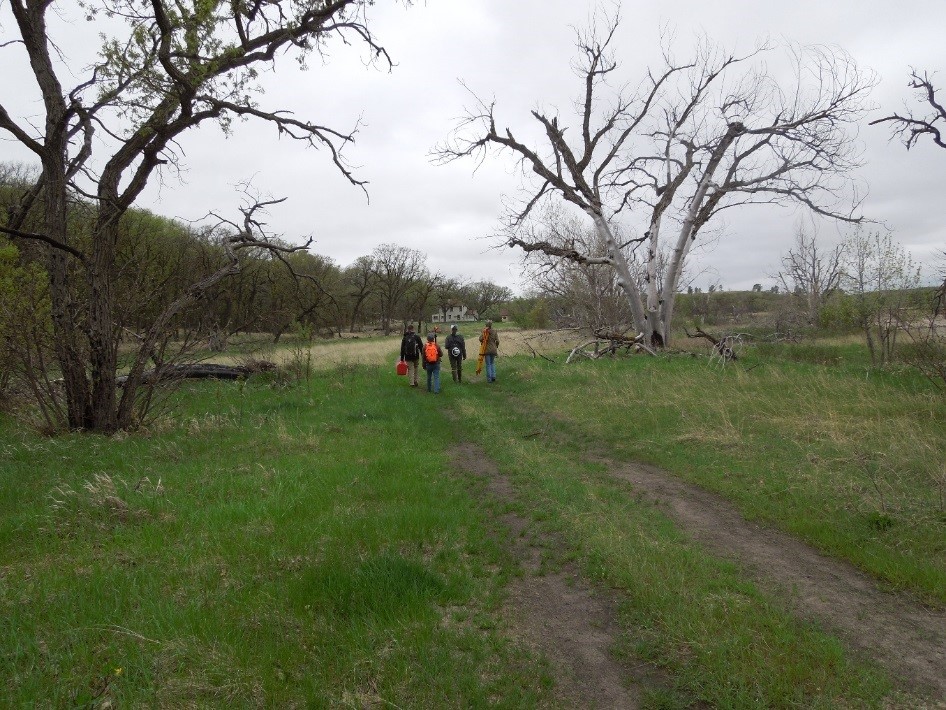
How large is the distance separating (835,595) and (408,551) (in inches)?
120

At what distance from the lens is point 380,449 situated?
7777 millimetres

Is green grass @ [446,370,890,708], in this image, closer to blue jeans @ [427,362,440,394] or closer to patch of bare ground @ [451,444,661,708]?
patch of bare ground @ [451,444,661,708]

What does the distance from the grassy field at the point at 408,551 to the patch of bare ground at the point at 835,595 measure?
17cm

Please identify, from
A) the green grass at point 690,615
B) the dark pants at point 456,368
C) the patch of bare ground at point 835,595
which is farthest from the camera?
the dark pants at point 456,368

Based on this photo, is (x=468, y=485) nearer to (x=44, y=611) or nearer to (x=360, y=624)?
(x=360, y=624)

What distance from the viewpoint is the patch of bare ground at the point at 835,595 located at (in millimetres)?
3041

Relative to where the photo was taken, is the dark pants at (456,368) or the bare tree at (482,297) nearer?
the dark pants at (456,368)

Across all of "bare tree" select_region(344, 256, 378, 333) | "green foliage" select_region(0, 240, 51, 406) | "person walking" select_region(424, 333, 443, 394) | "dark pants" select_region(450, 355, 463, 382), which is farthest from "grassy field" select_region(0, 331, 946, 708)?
"bare tree" select_region(344, 256, 378, 333)

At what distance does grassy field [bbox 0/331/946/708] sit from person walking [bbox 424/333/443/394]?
14.9 ft

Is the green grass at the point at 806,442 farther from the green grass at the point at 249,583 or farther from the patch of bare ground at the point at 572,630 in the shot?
the green grass at the point at 249,583

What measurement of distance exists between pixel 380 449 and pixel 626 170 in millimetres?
16681

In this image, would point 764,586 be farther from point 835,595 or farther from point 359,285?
point 359,285

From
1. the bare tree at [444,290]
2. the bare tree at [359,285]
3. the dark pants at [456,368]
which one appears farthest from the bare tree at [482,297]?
the dark pants at [456,368]

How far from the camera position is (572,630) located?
341 centimetres
